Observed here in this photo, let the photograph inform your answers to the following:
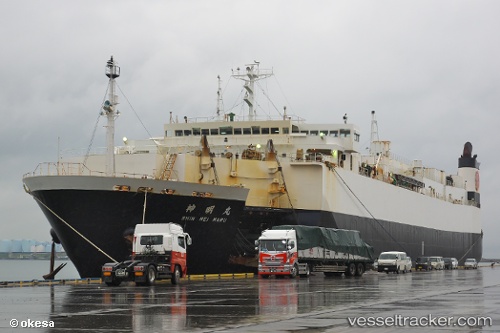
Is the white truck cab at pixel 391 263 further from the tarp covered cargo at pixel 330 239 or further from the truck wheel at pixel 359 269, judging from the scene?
the truck wheel at pixel 359 269

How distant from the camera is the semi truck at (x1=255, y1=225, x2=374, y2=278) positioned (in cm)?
4384

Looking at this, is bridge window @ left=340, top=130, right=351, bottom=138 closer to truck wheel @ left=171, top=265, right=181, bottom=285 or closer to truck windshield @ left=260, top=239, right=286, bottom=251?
truck windshield @ left=260, top=239, right=286, bottom=251

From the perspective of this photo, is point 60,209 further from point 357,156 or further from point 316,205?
point 357,156

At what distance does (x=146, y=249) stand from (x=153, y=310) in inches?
591

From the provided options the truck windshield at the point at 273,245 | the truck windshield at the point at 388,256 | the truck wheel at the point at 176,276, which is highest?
the truck windshield at the point at 273,245

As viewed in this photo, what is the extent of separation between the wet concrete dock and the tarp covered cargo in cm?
1482

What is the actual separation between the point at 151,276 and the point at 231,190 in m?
11.1

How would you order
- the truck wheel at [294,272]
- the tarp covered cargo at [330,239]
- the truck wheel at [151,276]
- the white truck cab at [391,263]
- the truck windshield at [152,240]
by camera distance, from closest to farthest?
the truck wheel at [151,276] → the truck windshield at [152,240] → the truck wheel at [294,272] → the tarp covered cargo at [330,239] → the white truck cab at [391,263]

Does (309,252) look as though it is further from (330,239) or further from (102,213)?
(102,213)

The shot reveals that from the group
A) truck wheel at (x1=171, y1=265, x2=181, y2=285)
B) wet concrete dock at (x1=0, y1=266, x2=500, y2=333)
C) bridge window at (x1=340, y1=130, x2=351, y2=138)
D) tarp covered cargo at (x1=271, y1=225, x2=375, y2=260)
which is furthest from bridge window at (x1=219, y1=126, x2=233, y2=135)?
wet concrete dock at (x1=0, y1=266, x2=500, y2=333)

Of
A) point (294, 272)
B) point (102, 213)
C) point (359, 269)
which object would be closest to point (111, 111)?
point (102, 213)

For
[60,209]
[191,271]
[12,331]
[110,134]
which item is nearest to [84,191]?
[60,209]

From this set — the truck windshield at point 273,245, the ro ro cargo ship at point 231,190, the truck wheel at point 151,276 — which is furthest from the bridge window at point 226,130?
the truck wheel at point 151,276

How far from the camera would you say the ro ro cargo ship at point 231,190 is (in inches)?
1543
